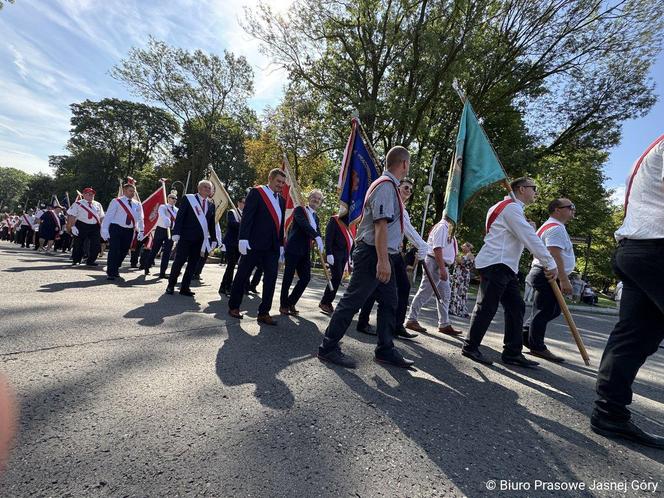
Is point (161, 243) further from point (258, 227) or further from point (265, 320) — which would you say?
point (265, 320)

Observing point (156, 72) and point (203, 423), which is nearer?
point (203, 423)

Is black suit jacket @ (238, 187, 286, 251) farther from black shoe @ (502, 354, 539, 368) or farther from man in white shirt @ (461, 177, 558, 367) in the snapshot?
black shoe @ (502, 354, 539, 368)

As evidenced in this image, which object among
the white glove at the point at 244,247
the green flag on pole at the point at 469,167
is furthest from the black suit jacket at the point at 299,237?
the green flag on pole at the point at 469,167

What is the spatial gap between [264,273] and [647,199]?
4042 mm

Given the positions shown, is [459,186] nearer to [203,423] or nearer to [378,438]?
[378,438]

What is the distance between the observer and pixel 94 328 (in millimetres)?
3990

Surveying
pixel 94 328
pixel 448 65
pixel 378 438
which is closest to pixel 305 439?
pixel 378 438

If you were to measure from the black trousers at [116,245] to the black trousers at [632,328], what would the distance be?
8.52 meters

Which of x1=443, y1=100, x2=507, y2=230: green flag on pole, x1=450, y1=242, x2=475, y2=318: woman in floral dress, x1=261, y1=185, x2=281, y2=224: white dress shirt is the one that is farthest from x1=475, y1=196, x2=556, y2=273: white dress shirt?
x1=450, y1=242, x2=475, y2=318: woman in floral dress

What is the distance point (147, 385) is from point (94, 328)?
1767 mm

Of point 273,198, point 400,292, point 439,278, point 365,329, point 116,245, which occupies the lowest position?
point 365,329

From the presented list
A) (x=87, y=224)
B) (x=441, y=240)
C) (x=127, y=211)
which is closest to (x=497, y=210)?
(x=441, y=240)

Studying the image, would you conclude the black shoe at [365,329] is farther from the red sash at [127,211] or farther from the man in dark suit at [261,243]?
the red sash at [127,211]

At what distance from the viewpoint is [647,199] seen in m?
2.69
